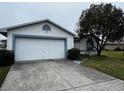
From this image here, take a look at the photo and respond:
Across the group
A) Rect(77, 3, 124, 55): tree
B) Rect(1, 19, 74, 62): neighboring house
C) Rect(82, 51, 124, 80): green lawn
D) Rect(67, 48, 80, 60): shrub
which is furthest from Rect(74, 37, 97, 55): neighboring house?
Rect(82, 51, 124, 80): green lawn

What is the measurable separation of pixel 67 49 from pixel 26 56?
14.8ft

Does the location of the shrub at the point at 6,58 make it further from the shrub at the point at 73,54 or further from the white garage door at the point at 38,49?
the shrub at the point at 73,54

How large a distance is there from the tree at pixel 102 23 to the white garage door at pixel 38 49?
15.9ft

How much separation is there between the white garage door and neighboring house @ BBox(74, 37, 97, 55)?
3.97 metres

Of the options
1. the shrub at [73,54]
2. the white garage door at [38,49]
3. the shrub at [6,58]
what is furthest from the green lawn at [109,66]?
the shrub at [6,58]

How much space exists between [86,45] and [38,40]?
7.97 metres

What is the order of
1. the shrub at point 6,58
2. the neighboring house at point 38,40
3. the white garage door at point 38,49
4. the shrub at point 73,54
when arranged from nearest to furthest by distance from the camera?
the shrub at point 6,58 → the neighboring house at point 38,40 → the white garage door at point 38,49 → the shrub at point 73,54

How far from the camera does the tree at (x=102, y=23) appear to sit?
46.3 ft

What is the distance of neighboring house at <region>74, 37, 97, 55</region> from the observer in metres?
16.0

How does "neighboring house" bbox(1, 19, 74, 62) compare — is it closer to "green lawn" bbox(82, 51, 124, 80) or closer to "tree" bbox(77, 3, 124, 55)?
"green lawn" bbox(82, 51, 124, 80)

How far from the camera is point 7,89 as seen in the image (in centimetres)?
427

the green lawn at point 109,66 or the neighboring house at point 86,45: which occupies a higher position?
the neighboring house at point 86,45

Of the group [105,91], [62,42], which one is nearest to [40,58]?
[62,42]

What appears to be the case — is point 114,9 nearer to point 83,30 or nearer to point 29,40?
point 83,30
